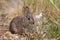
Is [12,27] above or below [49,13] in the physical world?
below

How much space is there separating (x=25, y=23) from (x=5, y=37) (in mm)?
435

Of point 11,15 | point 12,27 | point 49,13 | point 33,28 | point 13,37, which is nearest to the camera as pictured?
point 49,13

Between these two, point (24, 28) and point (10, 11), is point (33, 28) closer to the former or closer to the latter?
point (24, 28)

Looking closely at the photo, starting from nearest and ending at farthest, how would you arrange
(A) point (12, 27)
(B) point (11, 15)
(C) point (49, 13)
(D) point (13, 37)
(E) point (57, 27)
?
(E) point (57, 27), (C) point (49, 13), (D) point (13, 37), (A) point (12, 27), (B) point (11, 15)

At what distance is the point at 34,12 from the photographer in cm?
559

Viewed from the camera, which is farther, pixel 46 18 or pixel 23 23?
pixel 23 23

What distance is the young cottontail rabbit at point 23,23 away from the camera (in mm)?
5016

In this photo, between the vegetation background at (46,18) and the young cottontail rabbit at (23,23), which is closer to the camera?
the vegetation background at (46,18)

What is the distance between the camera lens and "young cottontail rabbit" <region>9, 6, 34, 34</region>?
502 cm

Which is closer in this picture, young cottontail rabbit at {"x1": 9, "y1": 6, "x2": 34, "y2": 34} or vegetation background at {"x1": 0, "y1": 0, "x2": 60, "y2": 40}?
vegetation background at {"x1": 0, "y1": 0, "x2": 60, "y2": 40}

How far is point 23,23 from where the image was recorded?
513 cm

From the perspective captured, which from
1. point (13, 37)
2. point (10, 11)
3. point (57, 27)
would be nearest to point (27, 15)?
point (13, 37)

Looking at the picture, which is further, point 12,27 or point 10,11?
point 10,11

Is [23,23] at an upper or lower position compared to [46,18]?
lower
